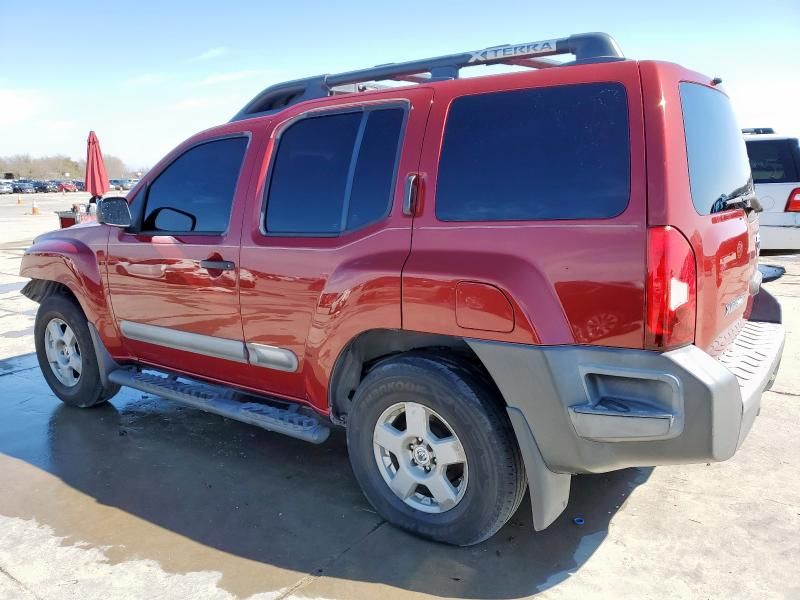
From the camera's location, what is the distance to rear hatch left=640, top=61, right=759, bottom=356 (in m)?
2.24

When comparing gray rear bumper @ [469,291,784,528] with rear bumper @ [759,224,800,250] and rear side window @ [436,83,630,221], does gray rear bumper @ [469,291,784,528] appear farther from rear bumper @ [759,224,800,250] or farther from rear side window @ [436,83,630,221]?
rear bumper @ [759,224,800,250]

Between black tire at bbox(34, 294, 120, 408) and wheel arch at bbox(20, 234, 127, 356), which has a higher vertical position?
wheel arch at bbox(20, 234, 127, 356)

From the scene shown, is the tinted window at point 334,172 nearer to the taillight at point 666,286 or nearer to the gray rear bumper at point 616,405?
the gray rear bumper at point 616,405

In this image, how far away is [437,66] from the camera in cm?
306

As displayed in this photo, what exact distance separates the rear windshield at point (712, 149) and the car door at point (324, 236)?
109 centimetres

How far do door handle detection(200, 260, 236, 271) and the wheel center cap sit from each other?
55.1 inches

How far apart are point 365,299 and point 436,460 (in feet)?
2.55

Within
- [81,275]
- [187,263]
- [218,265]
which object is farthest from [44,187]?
[218,265]

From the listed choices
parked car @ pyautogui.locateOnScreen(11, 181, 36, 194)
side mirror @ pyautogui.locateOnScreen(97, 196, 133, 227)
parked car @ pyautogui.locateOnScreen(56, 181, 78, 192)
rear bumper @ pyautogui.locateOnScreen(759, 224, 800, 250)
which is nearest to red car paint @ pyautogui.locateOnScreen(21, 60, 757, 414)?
side mirror @ pyautogui.locateOnScreen(97, 196, 133, 227)

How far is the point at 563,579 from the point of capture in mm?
2633

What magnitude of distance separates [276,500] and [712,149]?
2.66 metres

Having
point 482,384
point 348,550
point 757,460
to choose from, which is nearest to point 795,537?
point 757,460

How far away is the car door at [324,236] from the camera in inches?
112

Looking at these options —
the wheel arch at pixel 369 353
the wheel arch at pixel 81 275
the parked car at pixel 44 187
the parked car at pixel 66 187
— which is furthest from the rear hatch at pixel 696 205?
the parked car at pixel 44 187
